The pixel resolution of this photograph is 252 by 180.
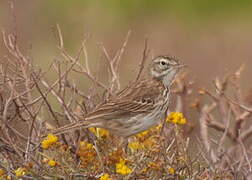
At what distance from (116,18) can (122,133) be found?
8623 mm

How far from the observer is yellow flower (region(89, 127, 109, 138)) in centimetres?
792

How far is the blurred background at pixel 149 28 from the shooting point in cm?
1492

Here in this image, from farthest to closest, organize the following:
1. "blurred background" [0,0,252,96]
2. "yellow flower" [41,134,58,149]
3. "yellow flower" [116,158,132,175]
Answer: "blurred background" [0,0,252,96]
"yellow flower" [41,134,58,149]
"yellow flower" [116,158,132,175]

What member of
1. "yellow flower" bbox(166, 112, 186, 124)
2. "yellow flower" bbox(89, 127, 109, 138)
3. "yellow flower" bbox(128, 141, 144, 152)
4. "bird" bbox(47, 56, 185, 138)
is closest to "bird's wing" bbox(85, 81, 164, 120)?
"bird" bbox(47, 56, 185, 138)

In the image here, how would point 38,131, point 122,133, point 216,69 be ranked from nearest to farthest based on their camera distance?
point 38,131
point 122,133
point 216,69

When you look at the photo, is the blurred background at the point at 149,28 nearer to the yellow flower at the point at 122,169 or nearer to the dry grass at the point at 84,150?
the dry grass at the point at 84,150

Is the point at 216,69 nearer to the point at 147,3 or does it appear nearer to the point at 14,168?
the point at 147,3

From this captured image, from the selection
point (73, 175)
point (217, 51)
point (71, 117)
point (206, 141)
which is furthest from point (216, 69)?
point (73, 175)

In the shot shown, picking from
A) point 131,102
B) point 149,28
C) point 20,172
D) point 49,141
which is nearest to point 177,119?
point 131,102

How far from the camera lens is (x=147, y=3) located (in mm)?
17062

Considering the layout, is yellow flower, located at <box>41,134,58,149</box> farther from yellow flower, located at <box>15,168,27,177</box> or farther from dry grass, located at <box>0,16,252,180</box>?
yellow flower, located at <box>15,168,27,177</box>

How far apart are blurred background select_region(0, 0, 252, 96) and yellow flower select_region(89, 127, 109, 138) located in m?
6.13

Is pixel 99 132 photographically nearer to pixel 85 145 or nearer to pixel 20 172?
pixel 85 145

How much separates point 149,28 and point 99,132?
26.9ft
